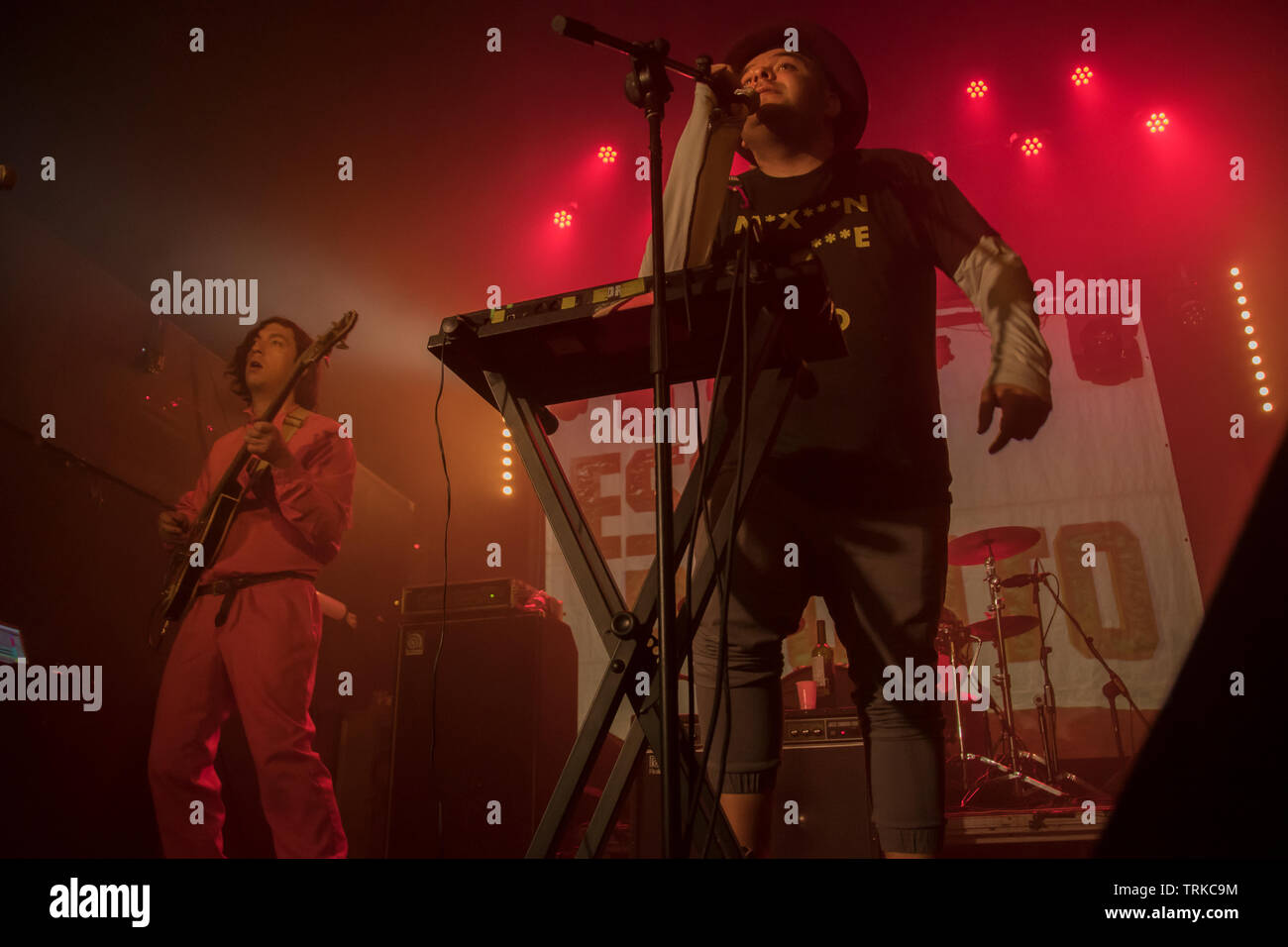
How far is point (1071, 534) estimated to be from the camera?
3.91 m

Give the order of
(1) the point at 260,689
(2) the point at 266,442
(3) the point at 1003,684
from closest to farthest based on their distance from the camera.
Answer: (1) the point at 260,689 → (2) the point at 266,442 → (3) the point at 1003,684

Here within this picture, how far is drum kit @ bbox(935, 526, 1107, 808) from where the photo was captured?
3152mm

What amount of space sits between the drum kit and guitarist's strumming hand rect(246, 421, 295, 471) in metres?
2.38

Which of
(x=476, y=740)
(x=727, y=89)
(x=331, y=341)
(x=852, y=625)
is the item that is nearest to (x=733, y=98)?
(x=727, y=89)

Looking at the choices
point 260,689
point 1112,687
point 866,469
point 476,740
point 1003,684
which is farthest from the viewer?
point 1112,687

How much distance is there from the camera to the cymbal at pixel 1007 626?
3.57 metres

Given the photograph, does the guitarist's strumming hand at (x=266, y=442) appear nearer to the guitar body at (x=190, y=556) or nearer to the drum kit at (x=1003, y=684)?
the guitar body at (x=190, y=556)

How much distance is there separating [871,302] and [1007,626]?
8.18 feet

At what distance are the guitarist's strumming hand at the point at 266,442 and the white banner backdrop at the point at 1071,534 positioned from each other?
1.43 m

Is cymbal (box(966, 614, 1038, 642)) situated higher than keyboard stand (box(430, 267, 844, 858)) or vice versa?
keyboard stand (box(430, 267, 844, 858))

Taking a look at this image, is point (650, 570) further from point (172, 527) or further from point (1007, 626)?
point (1007, 626)

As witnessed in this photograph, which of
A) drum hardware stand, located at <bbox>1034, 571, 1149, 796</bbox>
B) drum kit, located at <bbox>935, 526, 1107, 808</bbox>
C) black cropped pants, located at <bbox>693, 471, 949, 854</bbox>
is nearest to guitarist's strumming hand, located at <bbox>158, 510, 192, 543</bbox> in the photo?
black cropped pants, located at <bbox>693, 471, 949, 854</bbox>

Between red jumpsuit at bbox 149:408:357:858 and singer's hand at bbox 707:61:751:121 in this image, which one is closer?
singer's hand at bbox 707:61:751:121

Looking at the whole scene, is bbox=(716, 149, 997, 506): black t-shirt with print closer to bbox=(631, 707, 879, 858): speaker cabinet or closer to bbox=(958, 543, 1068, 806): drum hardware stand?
bbox=(631, 707, 879, 858): speaker cabinet
